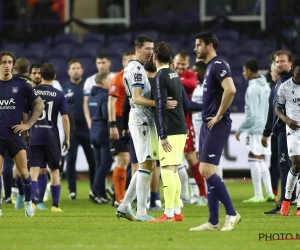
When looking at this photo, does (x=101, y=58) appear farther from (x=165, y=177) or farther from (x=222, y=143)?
(x=222, y=143)

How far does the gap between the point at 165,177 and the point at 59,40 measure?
51.2 feet

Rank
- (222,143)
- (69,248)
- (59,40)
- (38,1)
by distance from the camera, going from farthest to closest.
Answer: (38,1) < (59,40) < (222,143) < (69,248)

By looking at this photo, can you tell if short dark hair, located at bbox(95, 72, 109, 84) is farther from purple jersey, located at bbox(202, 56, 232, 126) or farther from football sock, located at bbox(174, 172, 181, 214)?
purple jersey, located at bbox(202, 56, 232, 126)

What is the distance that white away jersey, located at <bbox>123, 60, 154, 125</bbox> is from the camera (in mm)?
11398

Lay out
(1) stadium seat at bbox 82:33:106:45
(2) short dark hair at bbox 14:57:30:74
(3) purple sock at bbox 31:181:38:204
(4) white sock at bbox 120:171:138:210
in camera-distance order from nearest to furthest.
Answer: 1. (4) white sock at bbox 120:171:138:210
2. (3) purple sock at bbox 31:181:38:204
3. (2) short dark hair at bbox 14:57:30:74
4. (1) stadium seat at bbox 82:33:106:45

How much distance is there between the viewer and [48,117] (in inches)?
541

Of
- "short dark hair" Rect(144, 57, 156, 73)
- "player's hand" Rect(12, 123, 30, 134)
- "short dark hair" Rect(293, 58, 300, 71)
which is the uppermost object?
"short dark hair" Rect(293, 58, 300, 71)

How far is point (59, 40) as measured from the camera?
2627cm

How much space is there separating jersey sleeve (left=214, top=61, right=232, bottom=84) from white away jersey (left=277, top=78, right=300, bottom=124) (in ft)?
8.37

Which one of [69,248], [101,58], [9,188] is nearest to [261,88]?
[101,58]

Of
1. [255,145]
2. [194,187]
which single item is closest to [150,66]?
[194,187]

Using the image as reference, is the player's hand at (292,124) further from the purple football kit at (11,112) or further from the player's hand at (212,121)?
the purple football kit at (11,112)

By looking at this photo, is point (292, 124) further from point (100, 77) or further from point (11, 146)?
point (100, 77)

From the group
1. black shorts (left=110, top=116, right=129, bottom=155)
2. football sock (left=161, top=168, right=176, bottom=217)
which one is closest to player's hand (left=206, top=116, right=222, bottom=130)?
football sock (left=161, top=168, right=176, bottom=217)
